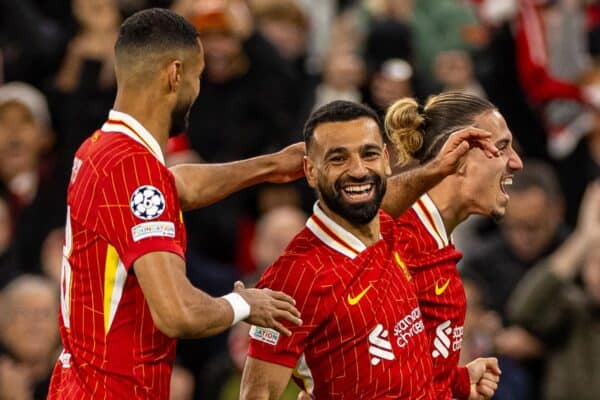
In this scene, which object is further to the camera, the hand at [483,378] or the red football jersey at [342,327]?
the hand at [483,378]

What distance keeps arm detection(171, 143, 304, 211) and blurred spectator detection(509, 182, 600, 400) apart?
124 inches

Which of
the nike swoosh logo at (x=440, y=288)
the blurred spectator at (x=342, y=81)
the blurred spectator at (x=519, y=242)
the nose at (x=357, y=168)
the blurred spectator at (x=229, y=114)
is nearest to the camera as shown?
the nose at (x=357, y=168)

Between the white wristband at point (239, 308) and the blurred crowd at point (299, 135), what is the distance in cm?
358

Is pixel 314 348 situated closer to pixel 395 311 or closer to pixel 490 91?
pixel 395 311

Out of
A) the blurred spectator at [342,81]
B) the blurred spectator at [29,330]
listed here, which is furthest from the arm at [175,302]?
the blurred spectator at [342,81]

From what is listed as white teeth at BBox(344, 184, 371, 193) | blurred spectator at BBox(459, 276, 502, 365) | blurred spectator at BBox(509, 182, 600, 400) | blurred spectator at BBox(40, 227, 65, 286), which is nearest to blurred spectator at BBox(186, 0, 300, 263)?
blurred spectator at BBox(40, 227, 65, 286)

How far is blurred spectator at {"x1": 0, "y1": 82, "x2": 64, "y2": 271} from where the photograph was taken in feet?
34.8

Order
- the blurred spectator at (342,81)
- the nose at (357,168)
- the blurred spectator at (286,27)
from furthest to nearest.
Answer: the blurred spectator at (286,27)
the blurred spectator at (342,81)
the nose at (357,168)

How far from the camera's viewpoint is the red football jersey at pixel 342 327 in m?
5.92

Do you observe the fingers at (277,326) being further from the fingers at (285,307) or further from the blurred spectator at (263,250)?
the blurred spectator at (263,250)

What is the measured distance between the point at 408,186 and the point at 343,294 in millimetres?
613

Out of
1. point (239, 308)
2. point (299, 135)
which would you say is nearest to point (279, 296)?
point (239, 308)

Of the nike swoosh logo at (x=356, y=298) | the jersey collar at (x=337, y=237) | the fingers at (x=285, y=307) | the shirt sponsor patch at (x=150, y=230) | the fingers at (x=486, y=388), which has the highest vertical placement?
the shirt sponsor patch at (x=150, y=230)

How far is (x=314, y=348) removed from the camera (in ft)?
19.6
